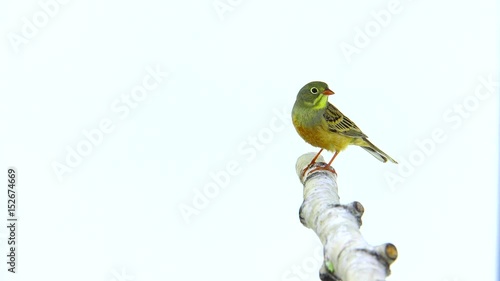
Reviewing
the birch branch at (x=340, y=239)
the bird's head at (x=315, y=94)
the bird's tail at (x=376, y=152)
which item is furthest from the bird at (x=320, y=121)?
the birch branch at (x=340, y=239)

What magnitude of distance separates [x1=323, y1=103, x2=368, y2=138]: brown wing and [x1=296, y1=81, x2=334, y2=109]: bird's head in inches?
7.7

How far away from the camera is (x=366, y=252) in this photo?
14.1 feet

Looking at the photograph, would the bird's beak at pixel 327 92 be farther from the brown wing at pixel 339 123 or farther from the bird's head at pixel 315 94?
the brown wing at pixel 339 123

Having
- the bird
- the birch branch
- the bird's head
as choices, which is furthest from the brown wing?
the birch branch

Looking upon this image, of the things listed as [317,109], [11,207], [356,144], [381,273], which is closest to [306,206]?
[381,273]

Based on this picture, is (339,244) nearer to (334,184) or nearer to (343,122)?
(334,184)

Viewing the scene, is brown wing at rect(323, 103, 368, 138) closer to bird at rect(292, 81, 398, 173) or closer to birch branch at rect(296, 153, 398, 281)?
bird at rect(292, 81, 398, 173)

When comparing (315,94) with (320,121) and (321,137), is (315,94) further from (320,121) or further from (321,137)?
(321,137)

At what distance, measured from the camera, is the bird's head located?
8492 millimetres

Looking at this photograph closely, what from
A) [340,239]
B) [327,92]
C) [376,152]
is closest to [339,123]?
[327,92]

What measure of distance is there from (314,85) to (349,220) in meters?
3.72

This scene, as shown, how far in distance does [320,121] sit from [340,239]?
4043mm

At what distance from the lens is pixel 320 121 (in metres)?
8.58

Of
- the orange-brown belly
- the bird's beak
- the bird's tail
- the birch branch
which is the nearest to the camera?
the birch branch
